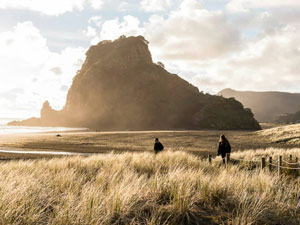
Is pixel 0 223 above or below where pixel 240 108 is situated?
below

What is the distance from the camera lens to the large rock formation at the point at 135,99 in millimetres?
87938

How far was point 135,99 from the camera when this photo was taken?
101 metres

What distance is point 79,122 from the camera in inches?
4240

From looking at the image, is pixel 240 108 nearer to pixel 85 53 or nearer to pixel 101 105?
pixel 101 105

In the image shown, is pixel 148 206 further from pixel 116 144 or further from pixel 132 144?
pixel 116 144

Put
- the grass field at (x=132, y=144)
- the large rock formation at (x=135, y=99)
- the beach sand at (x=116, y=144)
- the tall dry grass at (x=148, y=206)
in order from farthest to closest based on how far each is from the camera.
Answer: the large rock formation at (x=135, y=99) < the grass field at (x=132, y=144) < the beach sand at (x=116, y=144) < the tall dry grass at (x=148, y=206)

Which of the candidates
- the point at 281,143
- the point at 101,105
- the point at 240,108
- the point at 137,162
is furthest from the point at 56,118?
the point at 137,162

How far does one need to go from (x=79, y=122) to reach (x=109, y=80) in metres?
21.1

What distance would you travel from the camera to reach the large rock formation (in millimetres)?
87938

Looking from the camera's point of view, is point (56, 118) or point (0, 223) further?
point (56, 118)

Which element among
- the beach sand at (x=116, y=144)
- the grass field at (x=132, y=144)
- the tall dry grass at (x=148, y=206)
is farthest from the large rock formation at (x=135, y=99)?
the tall dry grass at (x=148, y=206)

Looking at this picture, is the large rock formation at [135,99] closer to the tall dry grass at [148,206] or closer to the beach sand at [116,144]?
the beach sand at [116,144]

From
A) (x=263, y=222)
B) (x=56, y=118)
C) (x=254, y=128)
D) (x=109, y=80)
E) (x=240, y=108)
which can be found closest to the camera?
(x=263, y=222)

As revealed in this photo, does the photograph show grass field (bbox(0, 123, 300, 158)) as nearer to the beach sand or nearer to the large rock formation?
the beach sand
